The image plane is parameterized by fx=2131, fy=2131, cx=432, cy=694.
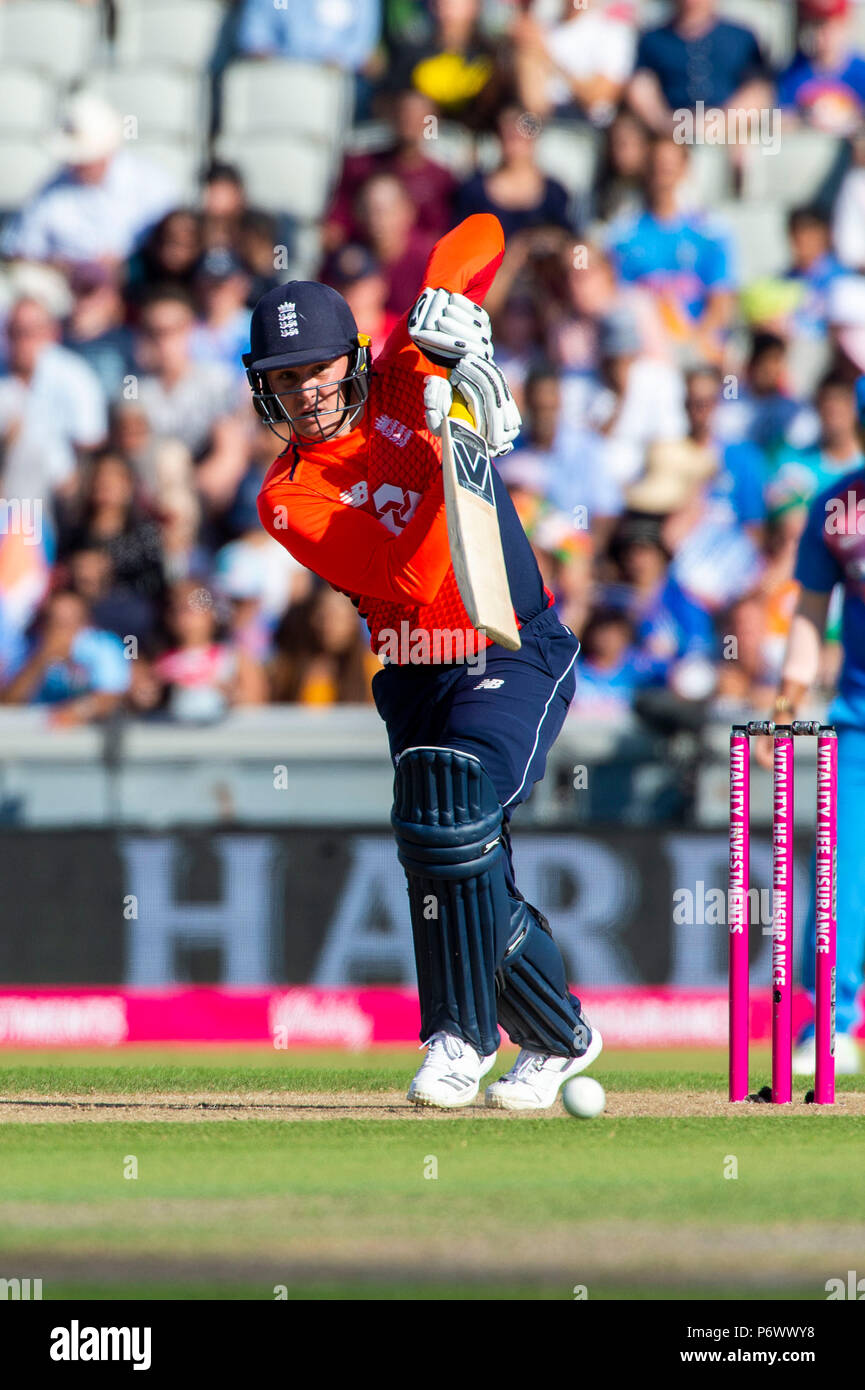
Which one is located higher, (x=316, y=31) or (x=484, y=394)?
(x=316, y=31)

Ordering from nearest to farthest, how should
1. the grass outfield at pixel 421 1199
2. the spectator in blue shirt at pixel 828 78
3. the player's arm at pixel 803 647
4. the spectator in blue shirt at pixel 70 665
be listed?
the grass outfield at pixel 421 1199, the player's arm at pixel 803 647, the spectator in blue shirt at pixel 70 665, the spectator in blue shirt at pixel 828 78

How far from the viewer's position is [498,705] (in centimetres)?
461

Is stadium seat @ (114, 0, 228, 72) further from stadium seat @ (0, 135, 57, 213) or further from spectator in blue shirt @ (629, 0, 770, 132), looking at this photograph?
spectator in blue shirt @ (629, 0, 770, 132)

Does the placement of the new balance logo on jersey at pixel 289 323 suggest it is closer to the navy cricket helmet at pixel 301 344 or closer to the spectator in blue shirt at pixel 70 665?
the navy cricket helmet at pixel 301 344

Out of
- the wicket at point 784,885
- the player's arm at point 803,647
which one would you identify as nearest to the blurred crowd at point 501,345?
the player's arm at point 803,647

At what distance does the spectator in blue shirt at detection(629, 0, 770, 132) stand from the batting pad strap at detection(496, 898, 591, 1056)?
6630 millimetres

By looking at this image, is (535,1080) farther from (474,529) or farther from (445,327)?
(445,327)

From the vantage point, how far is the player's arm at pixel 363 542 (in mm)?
4461

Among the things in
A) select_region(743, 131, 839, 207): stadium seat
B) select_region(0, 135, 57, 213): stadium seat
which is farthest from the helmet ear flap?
select_region(0, 135, 57, 213): stadium seat

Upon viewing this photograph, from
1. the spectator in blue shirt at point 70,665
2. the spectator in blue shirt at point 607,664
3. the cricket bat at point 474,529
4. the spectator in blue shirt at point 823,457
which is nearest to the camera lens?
the cricket bat at point 474,529

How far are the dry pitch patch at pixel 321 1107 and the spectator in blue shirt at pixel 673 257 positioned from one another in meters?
5.37

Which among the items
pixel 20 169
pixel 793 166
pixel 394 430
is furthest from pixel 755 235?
pixel 394 430

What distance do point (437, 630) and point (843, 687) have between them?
5.60 feet
